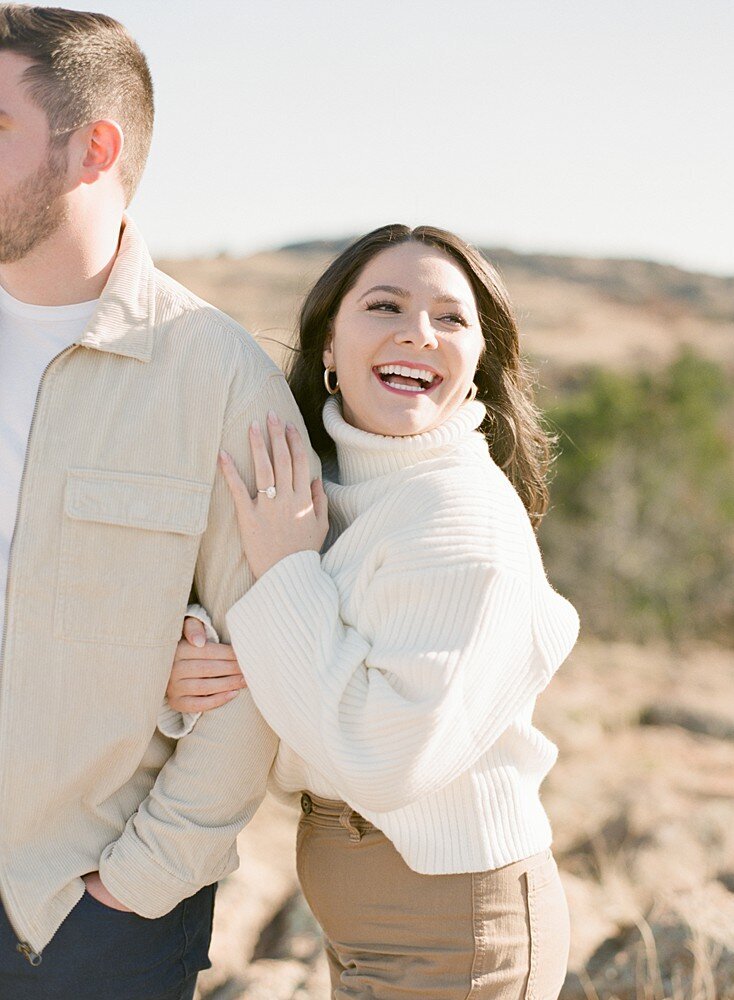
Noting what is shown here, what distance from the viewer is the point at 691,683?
9195 millimetres

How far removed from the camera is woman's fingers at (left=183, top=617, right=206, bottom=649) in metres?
2.18

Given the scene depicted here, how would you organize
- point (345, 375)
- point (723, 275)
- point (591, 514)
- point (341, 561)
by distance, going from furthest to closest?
point (723, 275) → point (591, 514) → point (345, 375) → point (341, 561)

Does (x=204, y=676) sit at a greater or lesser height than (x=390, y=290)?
lesser

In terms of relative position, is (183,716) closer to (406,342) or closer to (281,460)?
(281,460)

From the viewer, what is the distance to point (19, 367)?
7.20 ft

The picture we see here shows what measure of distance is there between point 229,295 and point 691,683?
2750 centimetres

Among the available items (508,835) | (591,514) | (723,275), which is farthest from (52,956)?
(723,275)

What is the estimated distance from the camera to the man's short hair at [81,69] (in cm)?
209

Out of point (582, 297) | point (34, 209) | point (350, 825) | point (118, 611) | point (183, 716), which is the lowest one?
point (582, 297)

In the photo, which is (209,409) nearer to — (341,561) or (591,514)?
(341,561)

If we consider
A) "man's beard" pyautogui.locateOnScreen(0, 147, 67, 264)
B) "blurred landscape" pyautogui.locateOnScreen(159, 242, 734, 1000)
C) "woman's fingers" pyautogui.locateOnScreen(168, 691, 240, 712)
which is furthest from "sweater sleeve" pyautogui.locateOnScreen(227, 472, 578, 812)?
"blurred landscape" pyautogui.locateOnScreen(159, 242, 734, 1000)

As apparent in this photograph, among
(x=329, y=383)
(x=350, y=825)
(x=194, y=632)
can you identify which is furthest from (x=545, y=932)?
(x=329, y=383)

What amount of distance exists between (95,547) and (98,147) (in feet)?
2.53

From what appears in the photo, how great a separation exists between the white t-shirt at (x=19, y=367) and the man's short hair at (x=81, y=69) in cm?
32
